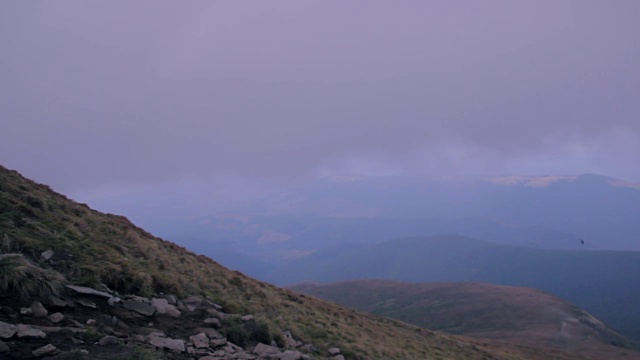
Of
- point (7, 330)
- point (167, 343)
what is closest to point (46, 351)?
point (7, 330)

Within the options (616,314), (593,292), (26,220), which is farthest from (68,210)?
(593,292)

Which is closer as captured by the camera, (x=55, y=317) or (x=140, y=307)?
(x=55, y=317)

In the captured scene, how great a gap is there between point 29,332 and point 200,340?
3.55m

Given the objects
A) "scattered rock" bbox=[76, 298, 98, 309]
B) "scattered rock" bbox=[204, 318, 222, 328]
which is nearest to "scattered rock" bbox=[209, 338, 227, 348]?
"scattered rock" bbox=[204, 318, 222, 328]

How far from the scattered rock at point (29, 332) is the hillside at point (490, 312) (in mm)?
61855

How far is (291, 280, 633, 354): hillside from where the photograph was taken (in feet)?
219

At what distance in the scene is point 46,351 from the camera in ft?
26.3

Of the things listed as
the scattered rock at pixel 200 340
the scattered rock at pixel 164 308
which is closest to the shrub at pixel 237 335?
the scattered rock at pixel 200 340

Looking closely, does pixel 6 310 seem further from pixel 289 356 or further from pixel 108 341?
pixel 289 356

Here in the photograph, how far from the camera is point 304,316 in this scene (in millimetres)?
19875

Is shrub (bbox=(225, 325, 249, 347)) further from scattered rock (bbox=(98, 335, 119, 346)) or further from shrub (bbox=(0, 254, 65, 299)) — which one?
shrub (bbox=(0, 254, 65, 299))

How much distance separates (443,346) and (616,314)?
141 meters

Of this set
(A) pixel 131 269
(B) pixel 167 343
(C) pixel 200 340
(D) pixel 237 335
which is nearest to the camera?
(B) pixel 167 343

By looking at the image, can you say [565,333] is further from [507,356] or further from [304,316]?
[304,316]
